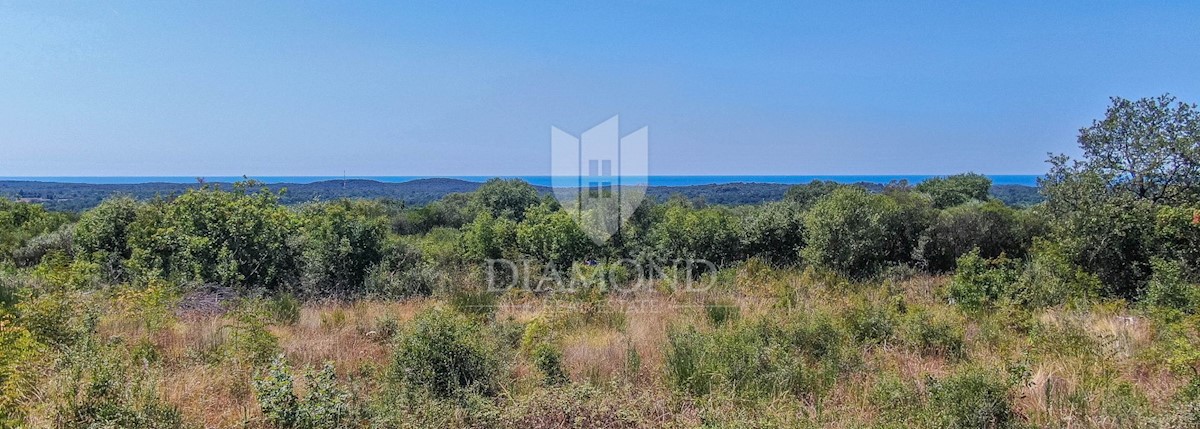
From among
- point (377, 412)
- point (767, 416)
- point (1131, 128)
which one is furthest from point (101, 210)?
point (1131, 128)

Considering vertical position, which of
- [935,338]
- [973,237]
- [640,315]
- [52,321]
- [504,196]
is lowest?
[640,315]

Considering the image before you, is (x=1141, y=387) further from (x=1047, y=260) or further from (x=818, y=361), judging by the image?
(x=1047, y=260)

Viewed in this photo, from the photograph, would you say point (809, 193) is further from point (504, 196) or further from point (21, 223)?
point (21, 223)

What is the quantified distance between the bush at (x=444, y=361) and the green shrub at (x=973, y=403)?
8.99ft

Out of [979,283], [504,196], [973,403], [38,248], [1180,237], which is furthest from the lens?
[504,196]

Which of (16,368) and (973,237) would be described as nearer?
(16,368)

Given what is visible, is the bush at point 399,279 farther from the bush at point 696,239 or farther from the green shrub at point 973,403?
the green shrub at point 973,403

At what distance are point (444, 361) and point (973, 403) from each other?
3216mm

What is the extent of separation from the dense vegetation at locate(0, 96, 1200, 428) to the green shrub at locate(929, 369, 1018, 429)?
0.01 metres

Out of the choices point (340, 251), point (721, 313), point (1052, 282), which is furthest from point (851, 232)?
point (340, 251)

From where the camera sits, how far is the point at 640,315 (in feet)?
20.4

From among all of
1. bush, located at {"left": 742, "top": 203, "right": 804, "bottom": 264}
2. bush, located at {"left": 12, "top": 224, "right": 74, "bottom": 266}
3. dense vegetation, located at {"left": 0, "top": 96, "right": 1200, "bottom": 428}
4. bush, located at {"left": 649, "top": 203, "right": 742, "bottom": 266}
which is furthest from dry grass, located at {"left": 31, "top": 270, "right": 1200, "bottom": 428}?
bush, located at {"left": 12, "top": 224, "right": 74, "bottom": 266}

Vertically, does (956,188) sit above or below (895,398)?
above

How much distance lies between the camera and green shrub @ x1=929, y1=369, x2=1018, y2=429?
3.12 meters
